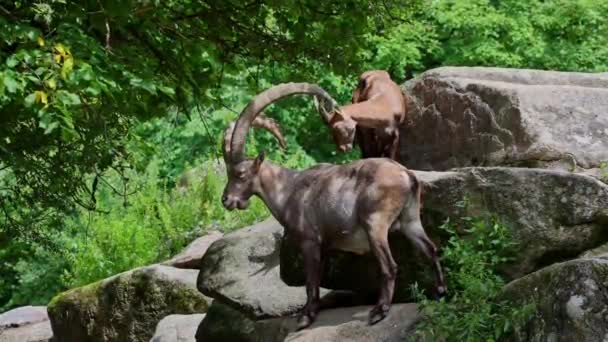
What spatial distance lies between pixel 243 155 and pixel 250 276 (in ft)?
4.52

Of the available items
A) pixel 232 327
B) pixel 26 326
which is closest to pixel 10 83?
pixel 232 327

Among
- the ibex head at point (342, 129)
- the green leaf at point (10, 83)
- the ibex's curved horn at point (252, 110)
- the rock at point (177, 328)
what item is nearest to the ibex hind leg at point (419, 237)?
the ibex head at point (342, 129)

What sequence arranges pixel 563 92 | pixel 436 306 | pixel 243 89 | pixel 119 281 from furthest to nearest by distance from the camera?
pixel 243 89, pixel 119 281, pixel 563 92, pixel 436 306

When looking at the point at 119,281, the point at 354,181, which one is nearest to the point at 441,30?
the point at 119,281

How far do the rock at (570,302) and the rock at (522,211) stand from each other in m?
1.15

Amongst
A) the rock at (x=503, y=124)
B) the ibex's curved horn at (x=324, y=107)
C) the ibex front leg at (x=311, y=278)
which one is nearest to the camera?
the ibex front leg at (x=311, y=278)

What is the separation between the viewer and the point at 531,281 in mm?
7012

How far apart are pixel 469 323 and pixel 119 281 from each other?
21.6 ft

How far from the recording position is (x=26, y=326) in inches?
655

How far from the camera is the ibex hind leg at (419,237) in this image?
27.0ft

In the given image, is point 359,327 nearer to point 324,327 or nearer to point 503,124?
point 324,327

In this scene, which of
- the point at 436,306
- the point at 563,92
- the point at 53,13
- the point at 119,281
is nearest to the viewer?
the point at 436,306

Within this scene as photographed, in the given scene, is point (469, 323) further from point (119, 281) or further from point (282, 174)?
point (119, 281)

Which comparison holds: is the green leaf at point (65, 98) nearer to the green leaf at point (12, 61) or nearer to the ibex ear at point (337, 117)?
the green leaf at point (12, 61)
